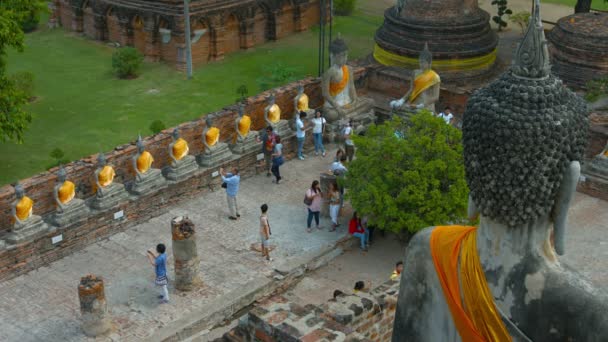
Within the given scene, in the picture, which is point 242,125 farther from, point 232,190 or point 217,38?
point 217,38

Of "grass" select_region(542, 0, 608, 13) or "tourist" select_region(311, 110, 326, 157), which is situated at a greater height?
"tourist" select_region(311, 110, 326, 157)

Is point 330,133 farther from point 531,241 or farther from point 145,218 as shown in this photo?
point 531,241

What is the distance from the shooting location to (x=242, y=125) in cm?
1988

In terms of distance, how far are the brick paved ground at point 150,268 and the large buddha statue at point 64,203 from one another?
0.64m

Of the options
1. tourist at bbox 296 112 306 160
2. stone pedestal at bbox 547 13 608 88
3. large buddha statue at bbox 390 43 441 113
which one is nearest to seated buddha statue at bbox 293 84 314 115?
tourist at bbox 296 112 306 160

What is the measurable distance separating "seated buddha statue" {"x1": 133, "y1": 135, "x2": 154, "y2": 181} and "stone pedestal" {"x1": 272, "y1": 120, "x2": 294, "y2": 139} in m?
3.47

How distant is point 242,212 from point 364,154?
2.82 m

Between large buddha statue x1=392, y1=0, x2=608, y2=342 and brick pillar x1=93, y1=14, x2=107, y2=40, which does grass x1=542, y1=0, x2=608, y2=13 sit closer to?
brick pillar x1=93, y1=14, x2=107, y2=40

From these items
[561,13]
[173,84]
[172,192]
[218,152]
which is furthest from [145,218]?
[561,13]

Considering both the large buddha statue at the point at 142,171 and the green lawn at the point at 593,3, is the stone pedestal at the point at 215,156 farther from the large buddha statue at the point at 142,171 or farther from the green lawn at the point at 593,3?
the green lawn at the point at 593,3

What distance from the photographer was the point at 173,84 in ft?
86.0

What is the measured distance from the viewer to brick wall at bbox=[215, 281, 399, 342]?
32.5 feet

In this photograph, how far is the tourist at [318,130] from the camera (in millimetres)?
20734

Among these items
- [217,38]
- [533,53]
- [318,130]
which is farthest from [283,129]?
[533,53]
